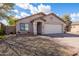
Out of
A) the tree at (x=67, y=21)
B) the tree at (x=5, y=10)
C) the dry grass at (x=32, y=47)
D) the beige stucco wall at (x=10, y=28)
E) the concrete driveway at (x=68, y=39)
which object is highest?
the tree at (x=5, y=10)

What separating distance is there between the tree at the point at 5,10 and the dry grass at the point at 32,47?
52cm

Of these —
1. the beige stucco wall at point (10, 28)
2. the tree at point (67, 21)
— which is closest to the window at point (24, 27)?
the beige stucco wall at point (10, 28)

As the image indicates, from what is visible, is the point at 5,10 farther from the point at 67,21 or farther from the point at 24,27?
the point at 67,21

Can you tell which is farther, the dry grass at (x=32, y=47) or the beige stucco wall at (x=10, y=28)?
the beige stucco wall at (x=10, y=28)

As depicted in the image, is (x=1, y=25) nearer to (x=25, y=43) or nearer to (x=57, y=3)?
(x=25, y=43)

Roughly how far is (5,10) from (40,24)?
0.83 m

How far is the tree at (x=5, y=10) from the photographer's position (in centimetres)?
458

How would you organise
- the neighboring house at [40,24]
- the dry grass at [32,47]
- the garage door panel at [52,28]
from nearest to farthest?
the dry grass at [32,47] → the neighboring house at [40,24] → the garage door panel at [52,28]

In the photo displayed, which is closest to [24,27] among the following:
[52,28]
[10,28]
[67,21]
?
[10,28]

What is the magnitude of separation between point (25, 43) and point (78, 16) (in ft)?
4.23

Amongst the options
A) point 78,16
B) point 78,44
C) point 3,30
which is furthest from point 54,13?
point 3,30

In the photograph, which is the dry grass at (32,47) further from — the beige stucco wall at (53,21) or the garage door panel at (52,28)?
the beige stucco wall at (53,21)

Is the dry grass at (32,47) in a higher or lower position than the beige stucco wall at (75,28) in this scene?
lower

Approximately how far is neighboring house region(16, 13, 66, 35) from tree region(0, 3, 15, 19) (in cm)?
30
